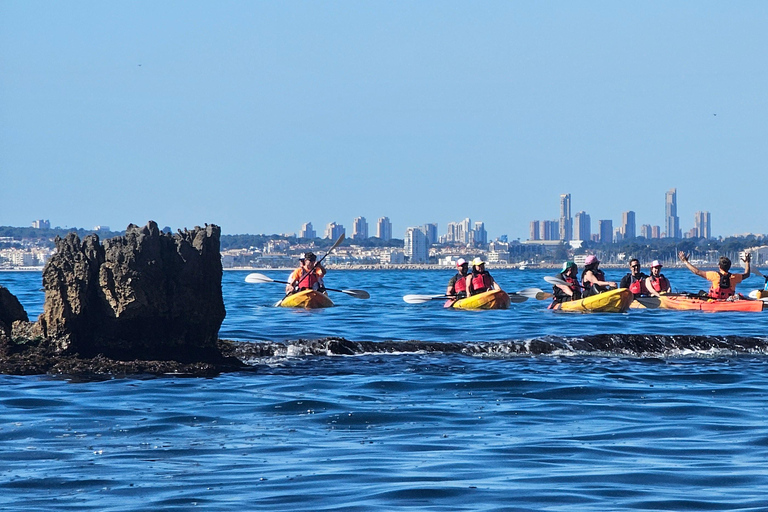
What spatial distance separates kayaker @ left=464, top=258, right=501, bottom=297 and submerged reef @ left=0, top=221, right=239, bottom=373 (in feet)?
59.3

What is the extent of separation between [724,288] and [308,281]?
12.4m

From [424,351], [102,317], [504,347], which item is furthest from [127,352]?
[504,347]

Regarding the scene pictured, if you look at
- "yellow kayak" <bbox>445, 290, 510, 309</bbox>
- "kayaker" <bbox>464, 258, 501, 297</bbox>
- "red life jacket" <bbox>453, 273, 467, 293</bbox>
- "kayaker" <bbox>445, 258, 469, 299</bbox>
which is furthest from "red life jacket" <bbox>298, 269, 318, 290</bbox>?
"yellow kayak" <bbox>445, 290, 510, 309</bbox>

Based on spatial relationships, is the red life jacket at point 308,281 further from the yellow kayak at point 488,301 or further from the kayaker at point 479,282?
the yellow kayak at point 488,301

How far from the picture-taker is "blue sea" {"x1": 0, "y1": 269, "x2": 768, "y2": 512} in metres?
8.85

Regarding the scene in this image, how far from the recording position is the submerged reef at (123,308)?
1547 cm

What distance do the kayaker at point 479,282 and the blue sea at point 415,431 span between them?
45.2ft

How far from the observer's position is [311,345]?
18781 millimetres

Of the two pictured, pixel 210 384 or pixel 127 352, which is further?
pixel 127 352

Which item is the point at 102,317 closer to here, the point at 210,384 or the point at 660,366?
the point at 210,384

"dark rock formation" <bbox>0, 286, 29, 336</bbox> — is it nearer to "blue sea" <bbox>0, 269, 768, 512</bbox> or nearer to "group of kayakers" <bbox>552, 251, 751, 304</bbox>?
"blue sea" <bbox>0, 269, 768, 512</bbox>

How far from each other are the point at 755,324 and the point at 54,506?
2180 cm

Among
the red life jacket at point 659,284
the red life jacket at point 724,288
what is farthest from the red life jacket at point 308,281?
the red life jacket at point 724,288

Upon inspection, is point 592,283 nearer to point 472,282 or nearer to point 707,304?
point 707,304
